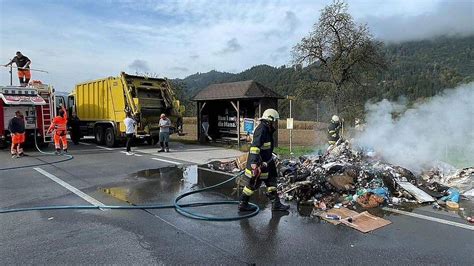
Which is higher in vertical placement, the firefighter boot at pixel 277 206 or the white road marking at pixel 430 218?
the firefighter boot at pixel 277 206

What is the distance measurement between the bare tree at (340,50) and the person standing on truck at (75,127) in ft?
49.2

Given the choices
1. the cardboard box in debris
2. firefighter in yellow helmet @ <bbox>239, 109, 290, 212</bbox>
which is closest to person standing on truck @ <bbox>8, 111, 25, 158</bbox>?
the cardboard box in debris

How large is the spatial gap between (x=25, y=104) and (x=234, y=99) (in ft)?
27.7

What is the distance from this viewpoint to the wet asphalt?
4.19m

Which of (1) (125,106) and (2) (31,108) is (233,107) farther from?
(2) (31,108)

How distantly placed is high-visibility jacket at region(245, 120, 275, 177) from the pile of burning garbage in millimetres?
1172

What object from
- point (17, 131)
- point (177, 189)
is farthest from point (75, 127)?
point (177, 189)

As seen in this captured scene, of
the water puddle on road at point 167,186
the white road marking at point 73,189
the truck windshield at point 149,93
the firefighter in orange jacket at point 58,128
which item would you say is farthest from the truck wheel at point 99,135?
the water puddle on road at point 167,186

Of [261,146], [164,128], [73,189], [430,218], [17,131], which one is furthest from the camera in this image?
[164,128]

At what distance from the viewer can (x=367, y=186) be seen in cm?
715

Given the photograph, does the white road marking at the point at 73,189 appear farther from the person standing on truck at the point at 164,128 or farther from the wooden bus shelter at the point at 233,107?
the wooden bus shelter at the point at 233,107

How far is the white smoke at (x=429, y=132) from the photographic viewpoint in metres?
9.45

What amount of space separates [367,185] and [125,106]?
35.7ft

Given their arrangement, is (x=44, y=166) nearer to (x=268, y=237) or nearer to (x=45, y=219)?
(x=45, y=219)
